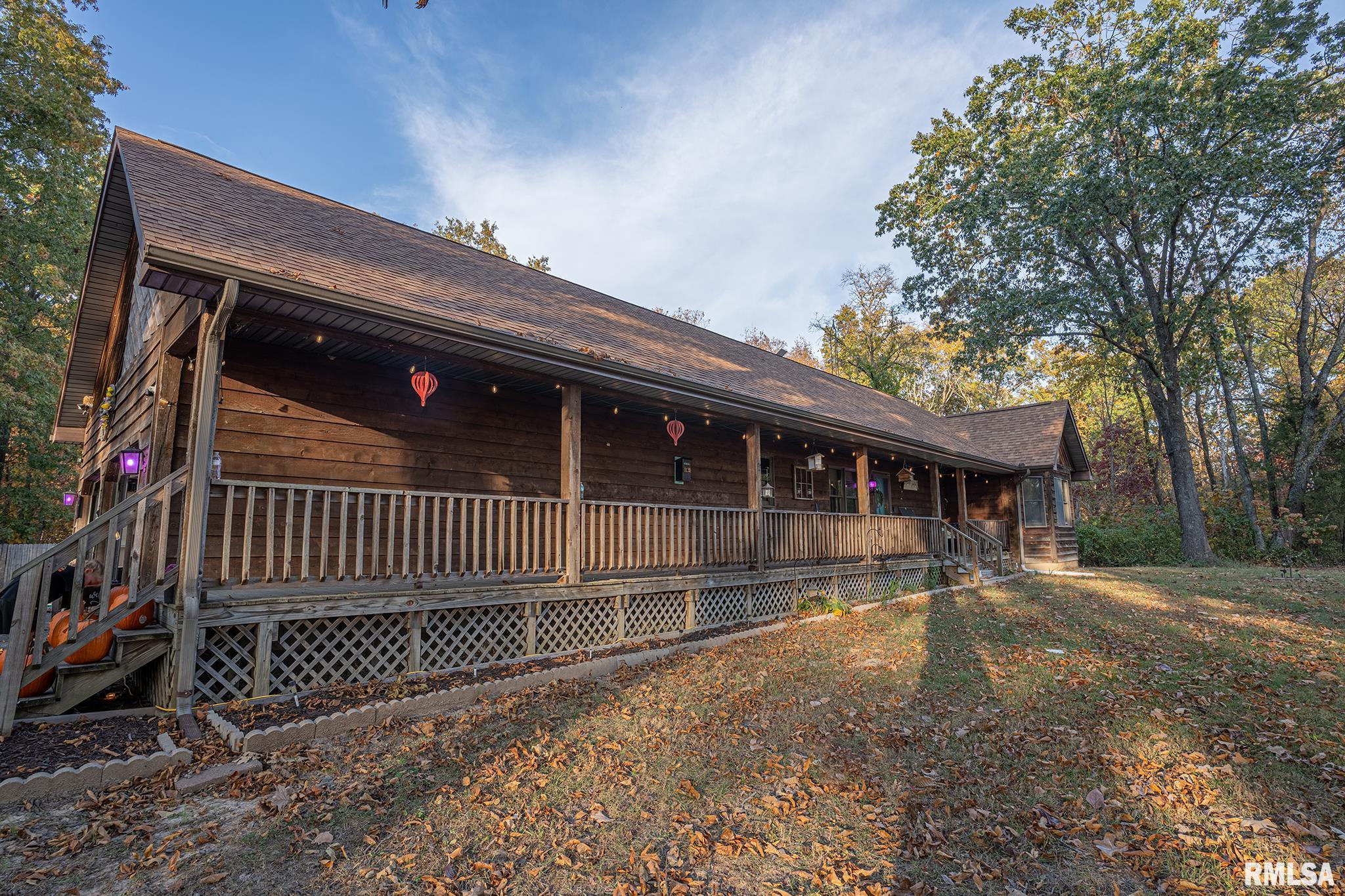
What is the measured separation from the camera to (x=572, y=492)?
7.77 metres

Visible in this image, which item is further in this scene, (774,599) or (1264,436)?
(1264,436)

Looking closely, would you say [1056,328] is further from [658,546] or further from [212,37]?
[212,37]

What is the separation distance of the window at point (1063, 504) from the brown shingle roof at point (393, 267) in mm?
9918

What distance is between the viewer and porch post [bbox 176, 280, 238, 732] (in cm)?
523

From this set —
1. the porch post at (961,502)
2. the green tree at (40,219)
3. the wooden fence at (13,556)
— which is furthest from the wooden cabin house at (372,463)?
the green tree at (40,219)

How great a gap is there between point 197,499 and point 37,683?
189 cm

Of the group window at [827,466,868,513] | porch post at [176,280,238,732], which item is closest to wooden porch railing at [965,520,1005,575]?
window at [827,466,868,513]

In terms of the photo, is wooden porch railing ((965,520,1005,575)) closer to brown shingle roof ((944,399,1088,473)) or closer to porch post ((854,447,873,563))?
brown shingle roof ((944,399,1088,473))

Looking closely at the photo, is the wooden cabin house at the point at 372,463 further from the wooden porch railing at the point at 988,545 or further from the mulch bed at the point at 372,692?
the wooden porch railing at the point at 988,545

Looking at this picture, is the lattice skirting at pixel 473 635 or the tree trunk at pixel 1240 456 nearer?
the lattice skirting at pixel 473 635

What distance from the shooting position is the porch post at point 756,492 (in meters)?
10.4

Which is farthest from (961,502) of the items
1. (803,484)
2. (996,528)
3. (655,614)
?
(655,614)

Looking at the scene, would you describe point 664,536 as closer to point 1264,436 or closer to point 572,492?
point 572,492

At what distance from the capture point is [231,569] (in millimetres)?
6789
